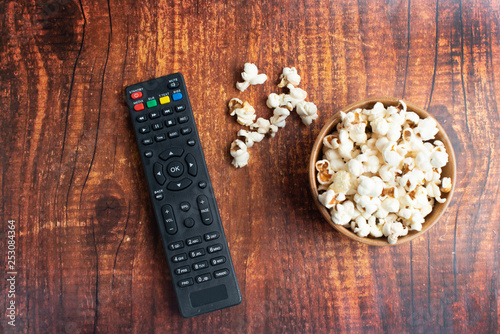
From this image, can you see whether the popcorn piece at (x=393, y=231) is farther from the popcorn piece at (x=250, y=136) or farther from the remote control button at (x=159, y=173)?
the remote control button at (x=159, y=173)

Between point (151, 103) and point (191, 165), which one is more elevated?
point (151, 103)

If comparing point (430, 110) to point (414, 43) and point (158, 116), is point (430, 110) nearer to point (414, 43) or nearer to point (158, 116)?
point (414, 43)

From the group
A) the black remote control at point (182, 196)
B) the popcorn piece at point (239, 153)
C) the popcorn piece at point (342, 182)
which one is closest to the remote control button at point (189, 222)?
the black remote control at point (182, 196)

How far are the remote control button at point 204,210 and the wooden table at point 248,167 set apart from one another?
36mm

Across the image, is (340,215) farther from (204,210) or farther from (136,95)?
(136,95)

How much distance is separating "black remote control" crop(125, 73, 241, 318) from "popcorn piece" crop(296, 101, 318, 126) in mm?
171

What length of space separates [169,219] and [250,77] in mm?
260

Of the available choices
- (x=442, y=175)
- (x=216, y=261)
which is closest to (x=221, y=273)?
(x=216, y=261)

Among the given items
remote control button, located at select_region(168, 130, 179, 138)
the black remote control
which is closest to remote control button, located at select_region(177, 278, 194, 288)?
the black remote control

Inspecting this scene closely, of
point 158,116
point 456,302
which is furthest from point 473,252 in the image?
point 158,116

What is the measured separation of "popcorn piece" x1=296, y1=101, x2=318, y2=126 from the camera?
582 mm

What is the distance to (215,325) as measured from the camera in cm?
59

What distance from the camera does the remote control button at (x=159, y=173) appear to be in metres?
0.56

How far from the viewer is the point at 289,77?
23.5 inches
